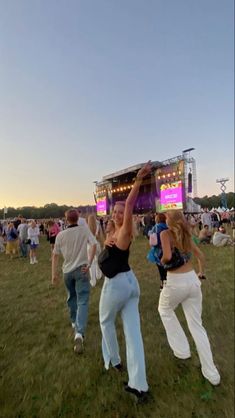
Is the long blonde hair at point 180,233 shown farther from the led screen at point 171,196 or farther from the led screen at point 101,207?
the led screen at point 101,207

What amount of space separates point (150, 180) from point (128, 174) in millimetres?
4107

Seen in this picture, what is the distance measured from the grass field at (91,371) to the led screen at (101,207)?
2624 cm

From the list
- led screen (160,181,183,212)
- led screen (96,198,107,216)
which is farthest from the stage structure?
led screen (96,198,107,216)

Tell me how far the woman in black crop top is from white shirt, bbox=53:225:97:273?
1208 mm

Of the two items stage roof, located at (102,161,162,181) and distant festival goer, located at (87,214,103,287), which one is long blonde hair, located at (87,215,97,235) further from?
stage roof, located at (102,161,162,181)

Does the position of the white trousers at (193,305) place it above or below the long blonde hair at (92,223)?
below

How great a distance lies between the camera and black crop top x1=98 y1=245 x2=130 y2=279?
3008 mm

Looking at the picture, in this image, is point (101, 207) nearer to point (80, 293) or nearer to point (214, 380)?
point (80, 293)

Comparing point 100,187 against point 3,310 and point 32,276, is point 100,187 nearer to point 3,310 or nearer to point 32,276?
point 32,276

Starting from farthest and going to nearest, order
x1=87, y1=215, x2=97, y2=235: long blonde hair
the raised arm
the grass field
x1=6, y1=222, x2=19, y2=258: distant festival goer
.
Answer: x1=6, y1=222, x2=19, y2=258: distant festival goer < x1=87, y1=215, x2=97, y2=235: long blonde hair < the grass field < the raised arm

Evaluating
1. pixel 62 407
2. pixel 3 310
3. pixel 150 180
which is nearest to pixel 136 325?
pixel 62 407

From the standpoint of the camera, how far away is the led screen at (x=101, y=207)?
108ft

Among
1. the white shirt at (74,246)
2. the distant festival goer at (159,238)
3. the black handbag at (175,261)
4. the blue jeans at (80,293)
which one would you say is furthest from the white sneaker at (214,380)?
the white shirt at (74,246)

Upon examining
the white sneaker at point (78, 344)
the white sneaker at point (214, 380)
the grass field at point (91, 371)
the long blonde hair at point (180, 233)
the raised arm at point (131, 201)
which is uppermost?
the raised arm at point (131, 201)
